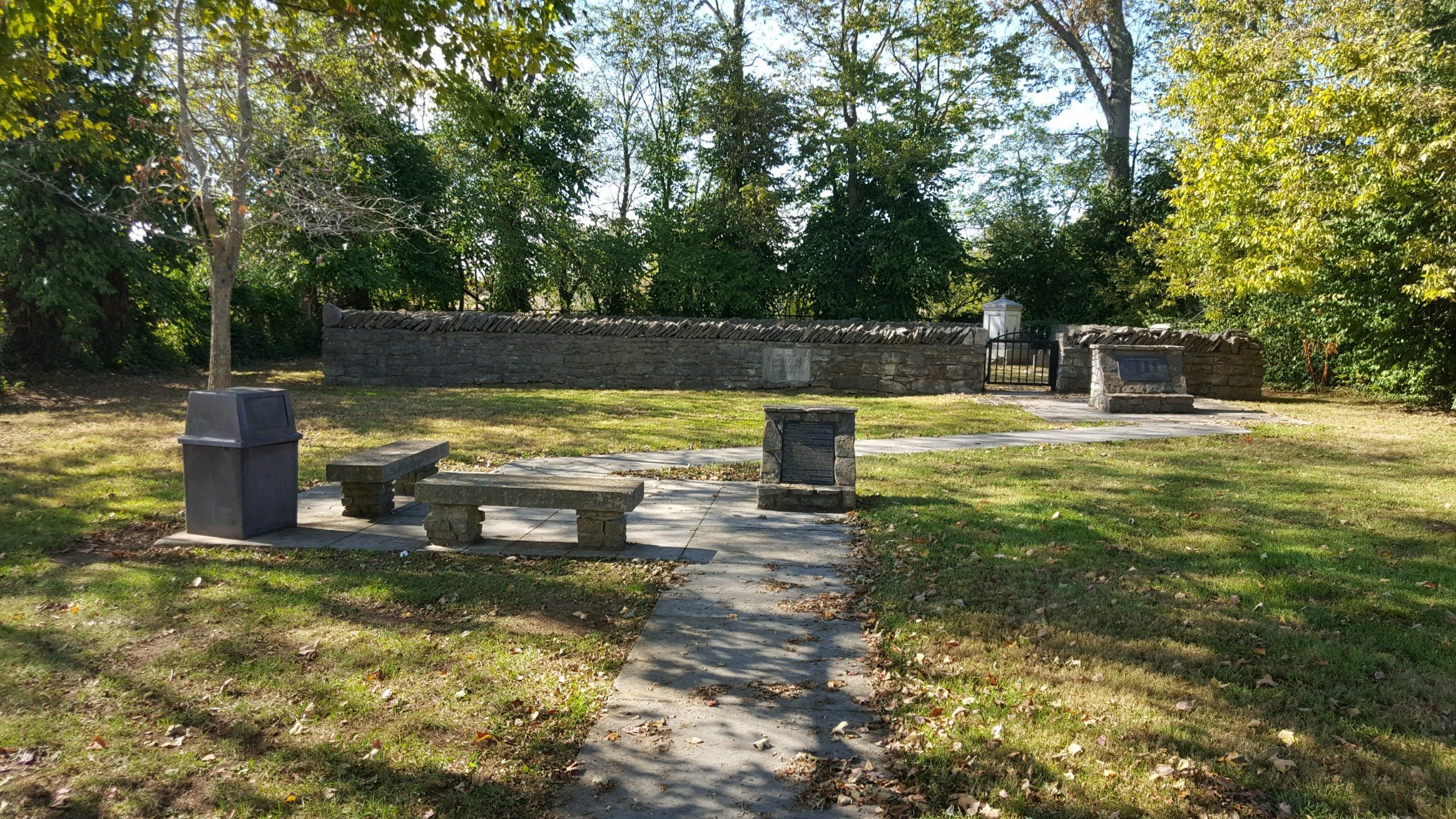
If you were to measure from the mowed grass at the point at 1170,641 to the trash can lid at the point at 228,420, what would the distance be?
4.34 meters

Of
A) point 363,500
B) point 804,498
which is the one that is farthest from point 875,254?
point 363,500

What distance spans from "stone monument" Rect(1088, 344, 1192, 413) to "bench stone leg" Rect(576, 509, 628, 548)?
10.6 m

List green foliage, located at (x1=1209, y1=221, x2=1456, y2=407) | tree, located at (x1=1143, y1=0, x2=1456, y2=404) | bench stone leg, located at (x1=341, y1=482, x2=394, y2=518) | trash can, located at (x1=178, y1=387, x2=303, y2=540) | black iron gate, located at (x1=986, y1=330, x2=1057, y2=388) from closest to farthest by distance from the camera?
trash can, located at (x1=178, y1=387, x2=303, y2=540) < bench stone leg, located at (x1=341, y1=482, x2=394, y2=518) < tree, located at (x1=1143, y1=0, x2=1456, y2=404) < green foliage, located at (x1=1209, y1=221, x2=1456, y2=407) < black iron gate, located at (x1=986, y1=330, x2=1057, y2=388)

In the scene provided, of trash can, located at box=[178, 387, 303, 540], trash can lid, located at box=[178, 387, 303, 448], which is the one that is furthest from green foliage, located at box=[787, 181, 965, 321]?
trash can lid, located at box=[178, 387, 303, 448]

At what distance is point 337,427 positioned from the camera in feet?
37.2

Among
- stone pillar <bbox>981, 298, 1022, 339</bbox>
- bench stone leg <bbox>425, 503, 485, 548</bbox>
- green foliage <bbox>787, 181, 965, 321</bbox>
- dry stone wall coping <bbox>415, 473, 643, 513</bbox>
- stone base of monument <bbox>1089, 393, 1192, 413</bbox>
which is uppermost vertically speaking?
green foliage <bbox>787, 181, 965, 321</bbox>

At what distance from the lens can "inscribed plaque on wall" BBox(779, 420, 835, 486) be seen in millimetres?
7473

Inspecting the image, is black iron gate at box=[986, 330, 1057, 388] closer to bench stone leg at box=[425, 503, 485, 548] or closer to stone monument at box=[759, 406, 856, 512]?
stone monument at box=[759, 406, 856, 512]

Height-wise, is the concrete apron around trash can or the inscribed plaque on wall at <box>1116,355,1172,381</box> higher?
the inscribed plaque on wall at <box>1116,355,1172,381</box>

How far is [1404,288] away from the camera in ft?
41.9

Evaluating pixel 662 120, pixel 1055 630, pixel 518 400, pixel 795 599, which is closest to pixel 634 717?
pixel 795 599

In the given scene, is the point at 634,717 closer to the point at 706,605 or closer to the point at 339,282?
the point at 706,605

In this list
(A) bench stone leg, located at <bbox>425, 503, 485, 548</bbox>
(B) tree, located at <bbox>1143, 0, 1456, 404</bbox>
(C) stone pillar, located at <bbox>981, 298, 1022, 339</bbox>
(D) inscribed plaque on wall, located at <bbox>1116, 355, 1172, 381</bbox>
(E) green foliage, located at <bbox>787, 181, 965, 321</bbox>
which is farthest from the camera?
(E) green foliage, located at <bbox>787, 181, 965, 321</bbox>

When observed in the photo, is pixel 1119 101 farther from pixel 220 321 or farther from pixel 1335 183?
pixel 220 321
